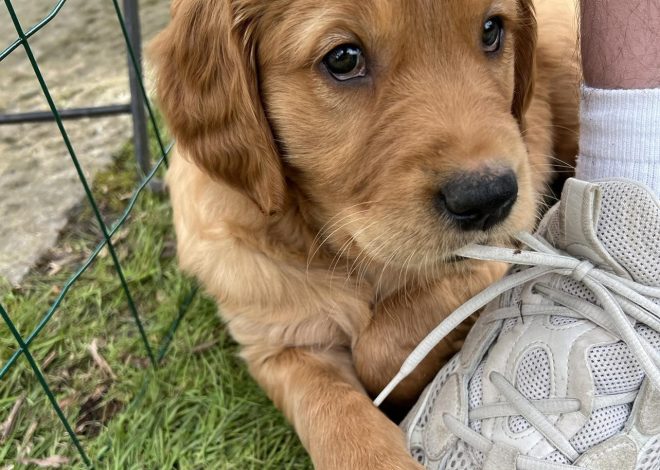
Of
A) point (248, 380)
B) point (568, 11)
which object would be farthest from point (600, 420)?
point (568, 11)

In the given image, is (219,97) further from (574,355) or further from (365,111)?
(574,355)

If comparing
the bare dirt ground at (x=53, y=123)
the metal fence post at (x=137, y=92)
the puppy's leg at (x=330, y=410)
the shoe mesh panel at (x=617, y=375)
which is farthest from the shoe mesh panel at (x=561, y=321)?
the bare dirt ground at (x=53, y=123)

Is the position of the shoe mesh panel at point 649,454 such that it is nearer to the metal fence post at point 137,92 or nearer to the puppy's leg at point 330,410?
the puppy's leg at point 330,410

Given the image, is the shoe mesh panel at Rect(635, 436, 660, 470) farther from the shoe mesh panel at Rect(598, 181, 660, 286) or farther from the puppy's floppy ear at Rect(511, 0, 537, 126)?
the puppy's floppy ear at Rect(511, 0, 537, 126)

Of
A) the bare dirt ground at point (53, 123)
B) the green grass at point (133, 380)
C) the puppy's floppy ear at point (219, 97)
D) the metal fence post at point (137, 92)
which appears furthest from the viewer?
the bare dirt ground at point (53, 123)

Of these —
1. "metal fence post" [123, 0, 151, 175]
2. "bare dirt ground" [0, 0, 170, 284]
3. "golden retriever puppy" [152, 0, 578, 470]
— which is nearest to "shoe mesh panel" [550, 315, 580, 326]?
"golden retriever puppy" [152, 0, 578, 470]

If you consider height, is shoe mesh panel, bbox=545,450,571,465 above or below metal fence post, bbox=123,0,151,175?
below

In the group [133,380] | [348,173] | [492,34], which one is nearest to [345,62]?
[348,173]
